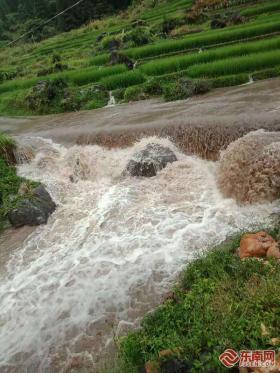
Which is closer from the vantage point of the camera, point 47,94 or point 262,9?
point 47,94

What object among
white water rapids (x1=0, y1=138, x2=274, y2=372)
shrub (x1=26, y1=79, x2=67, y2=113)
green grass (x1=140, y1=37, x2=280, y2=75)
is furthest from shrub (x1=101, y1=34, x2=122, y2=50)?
white water rapids (x1=0, y1=138, x2=274, y2=372)

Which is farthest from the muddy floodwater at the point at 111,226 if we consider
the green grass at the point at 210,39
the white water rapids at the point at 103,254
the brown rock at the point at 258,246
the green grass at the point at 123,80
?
the green grass at the point at 210,39

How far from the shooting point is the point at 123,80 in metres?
16.8

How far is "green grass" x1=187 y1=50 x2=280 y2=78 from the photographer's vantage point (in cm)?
1353

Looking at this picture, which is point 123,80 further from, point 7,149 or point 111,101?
point 7,149

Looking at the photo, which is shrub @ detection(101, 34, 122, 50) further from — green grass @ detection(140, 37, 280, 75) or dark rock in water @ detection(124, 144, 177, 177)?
dark rock in water @ detection(124, 144, 177, 177)

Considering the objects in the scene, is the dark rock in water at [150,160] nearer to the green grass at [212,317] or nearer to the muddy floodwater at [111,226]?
the muddy floodwater at [111,226]

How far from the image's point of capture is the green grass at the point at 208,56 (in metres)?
14.8

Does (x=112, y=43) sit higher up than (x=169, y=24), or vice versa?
(x=169, y=24)

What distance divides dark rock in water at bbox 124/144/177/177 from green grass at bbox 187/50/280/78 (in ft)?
18.9

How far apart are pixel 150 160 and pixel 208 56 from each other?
8.00 meters

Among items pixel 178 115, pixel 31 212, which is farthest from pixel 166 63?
pixel 31 212

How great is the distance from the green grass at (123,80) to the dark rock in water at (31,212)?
368 inches

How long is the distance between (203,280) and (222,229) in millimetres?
1937
